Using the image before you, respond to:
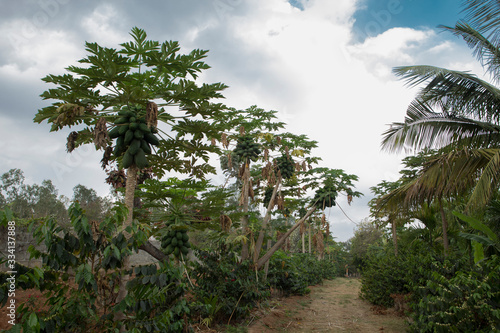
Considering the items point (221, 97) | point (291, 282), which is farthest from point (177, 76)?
point (291, 282)

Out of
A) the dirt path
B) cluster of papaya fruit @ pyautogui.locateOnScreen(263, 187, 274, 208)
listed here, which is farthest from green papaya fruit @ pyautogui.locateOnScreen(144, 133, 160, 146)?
cluster of papaya fruit @ pyautogui.locateOnScreen(263, 187, 274, 208)

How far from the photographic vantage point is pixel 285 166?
33.0ft

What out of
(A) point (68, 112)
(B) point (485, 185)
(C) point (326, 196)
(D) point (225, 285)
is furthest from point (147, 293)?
(C) point (326, 196)

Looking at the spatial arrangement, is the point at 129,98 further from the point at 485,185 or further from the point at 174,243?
the point at 485,185

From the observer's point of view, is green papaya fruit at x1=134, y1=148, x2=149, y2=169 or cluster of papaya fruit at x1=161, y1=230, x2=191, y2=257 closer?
green papaya fruit at x1=134, y1=148, x2=149, y2=169

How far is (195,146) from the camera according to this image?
4.99 m

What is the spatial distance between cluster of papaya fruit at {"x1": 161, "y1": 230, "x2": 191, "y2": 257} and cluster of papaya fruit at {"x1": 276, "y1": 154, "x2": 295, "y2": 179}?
537 centimetres

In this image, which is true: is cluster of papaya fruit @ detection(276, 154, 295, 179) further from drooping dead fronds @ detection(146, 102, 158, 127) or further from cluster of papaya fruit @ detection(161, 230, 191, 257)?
drooping dead fronds @ detection(146, 102, 158, 127)

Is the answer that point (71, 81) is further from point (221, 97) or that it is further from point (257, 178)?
point (257, 178)

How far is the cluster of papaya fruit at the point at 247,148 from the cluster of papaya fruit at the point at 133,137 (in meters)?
5.29

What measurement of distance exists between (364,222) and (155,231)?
94.9ft

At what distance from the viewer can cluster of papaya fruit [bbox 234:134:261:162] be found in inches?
367

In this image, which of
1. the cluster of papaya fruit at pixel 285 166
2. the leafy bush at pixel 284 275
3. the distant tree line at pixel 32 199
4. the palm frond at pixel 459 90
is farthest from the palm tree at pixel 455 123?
the distant tree line at pixel 32 199

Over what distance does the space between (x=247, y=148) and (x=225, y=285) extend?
3862 mm
